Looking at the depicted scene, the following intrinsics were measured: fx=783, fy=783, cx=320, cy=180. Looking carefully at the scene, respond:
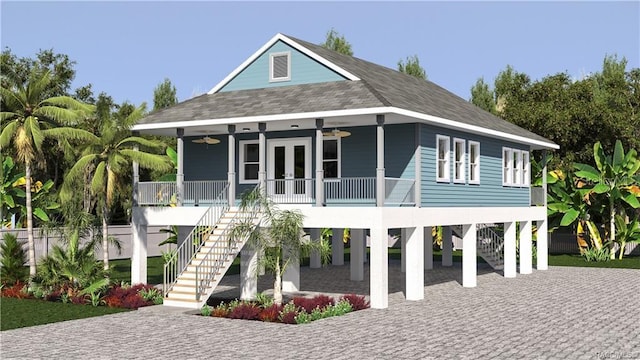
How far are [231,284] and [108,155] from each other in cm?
634

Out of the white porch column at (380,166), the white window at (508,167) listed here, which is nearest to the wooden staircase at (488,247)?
the white window at (508,167)

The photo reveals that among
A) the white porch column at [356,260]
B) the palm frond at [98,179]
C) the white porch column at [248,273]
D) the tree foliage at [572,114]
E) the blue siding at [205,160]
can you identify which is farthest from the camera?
the tree foliage at [572,114]

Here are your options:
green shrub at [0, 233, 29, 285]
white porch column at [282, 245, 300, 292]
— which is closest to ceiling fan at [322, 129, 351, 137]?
white porch column at [282, 245, 300, 292]

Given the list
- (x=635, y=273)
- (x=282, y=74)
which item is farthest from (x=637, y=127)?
(x=282, y=74)

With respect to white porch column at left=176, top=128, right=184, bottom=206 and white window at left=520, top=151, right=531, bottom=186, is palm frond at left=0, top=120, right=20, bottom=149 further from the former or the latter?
white window at left=520, top=151, right=531, bottom=186

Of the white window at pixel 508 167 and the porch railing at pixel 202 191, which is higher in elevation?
the white window at pixel 508 167

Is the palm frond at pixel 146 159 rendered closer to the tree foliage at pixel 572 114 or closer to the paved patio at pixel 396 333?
the paved patio at pixel 396 333

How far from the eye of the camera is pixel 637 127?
45562 millimetres

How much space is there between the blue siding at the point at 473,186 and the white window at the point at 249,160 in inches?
237

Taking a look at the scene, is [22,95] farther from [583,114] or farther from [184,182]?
[583,114]

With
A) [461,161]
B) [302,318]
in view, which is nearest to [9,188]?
[461,161]

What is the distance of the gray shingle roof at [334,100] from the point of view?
75.3 feet

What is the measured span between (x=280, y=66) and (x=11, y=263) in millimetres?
11037

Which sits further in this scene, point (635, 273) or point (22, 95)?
point (635, 273)
